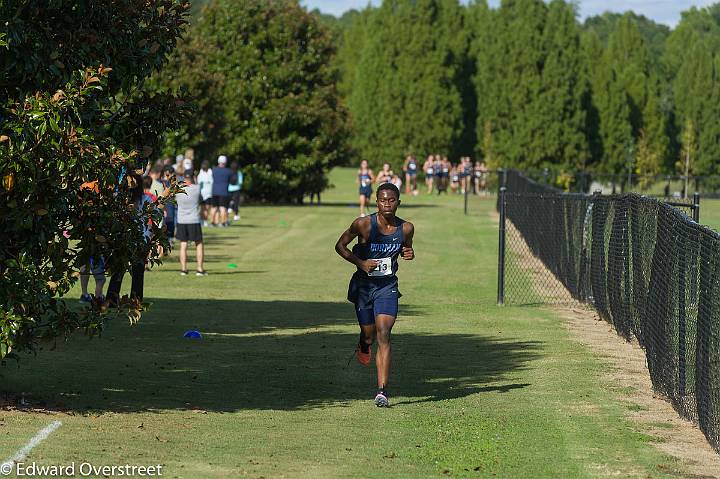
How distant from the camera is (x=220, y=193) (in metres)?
37.9

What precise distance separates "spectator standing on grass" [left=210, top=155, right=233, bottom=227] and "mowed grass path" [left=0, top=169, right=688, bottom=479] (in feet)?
50.9

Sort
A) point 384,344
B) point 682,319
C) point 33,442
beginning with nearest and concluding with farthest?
point 33,442 → point 682,319 → point 384,344

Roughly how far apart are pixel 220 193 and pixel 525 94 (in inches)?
1813

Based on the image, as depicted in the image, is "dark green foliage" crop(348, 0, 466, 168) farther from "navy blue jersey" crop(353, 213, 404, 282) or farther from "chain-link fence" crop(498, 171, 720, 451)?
"navy blue jersey" crop(353, 213, 404, 282)

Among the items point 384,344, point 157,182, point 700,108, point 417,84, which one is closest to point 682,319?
point 384,344

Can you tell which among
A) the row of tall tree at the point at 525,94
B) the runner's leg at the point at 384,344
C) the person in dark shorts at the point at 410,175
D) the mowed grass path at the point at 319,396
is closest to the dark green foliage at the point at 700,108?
the row of tall tree at the point at 525,94

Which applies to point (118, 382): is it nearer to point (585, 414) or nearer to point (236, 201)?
point (585, 414)

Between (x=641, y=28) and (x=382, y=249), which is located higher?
(x=641, y=28)

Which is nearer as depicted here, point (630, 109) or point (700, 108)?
→ point (630, 109)

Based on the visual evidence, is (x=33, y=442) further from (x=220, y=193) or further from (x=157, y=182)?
(x=220, y=193)

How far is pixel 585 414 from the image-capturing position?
11.6 meters

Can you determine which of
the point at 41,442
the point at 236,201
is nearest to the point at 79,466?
the point at 41,442

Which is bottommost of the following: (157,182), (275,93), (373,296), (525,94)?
(373,296)

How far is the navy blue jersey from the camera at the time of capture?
38.8 feet
